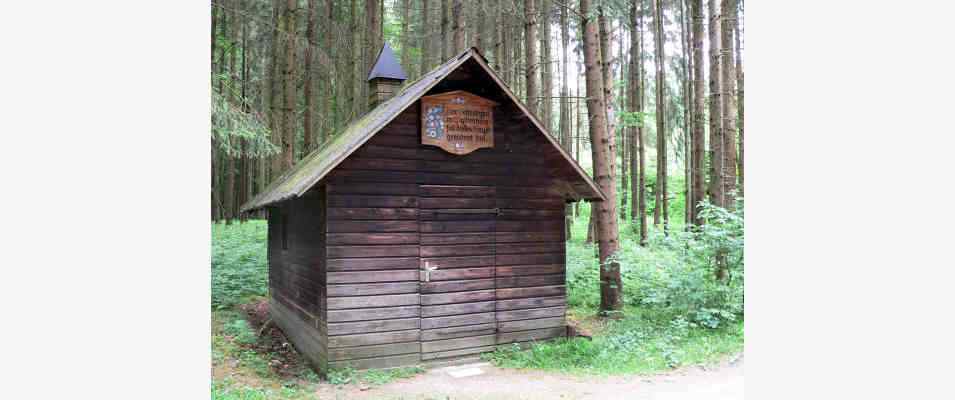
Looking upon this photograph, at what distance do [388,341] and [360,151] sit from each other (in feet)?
9.45

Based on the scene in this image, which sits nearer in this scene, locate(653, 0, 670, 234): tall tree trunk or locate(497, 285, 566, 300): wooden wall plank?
locate(497, 285, 566, 300): wooden wall plank

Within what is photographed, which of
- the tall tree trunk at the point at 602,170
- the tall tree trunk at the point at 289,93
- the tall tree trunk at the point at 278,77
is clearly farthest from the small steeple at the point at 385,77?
the tall tree trunk at the point at 602,170

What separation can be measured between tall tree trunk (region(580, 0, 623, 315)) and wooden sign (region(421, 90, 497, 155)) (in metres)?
2.92

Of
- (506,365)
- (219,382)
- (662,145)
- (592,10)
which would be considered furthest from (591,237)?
(219,382)

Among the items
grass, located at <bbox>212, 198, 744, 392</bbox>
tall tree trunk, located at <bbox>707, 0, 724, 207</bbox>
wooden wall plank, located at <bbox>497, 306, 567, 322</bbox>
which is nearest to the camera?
grass, located at <bbox>212, 198, 744, 392</bbox>

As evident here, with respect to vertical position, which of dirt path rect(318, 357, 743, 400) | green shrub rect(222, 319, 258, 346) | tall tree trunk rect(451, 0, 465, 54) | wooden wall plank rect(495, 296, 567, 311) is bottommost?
green shrub rect(222, 319, 258, 346)

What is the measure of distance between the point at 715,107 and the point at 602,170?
3210 mm

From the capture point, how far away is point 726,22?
43.6 feet

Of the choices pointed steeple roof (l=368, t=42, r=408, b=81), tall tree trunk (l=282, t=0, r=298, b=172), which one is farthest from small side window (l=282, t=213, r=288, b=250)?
pointed steeple roof (l=368, t=42, r=408, b=81)

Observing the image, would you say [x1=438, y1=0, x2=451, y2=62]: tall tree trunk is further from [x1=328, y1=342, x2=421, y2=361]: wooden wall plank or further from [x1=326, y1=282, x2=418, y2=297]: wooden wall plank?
[x1=328, y1=342, x2=421, y2=361]: wooden wall plank

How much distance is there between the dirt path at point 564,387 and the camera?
24.5 ft

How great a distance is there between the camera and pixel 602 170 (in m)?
12.0

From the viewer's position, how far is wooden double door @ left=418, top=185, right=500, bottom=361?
950 centimetres

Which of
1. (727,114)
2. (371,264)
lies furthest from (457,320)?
(727,114)
